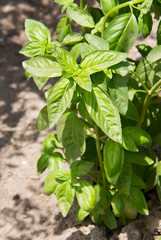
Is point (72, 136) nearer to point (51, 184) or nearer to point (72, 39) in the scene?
point (51, 184)

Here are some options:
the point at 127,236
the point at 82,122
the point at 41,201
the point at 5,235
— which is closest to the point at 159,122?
the point at 82,122

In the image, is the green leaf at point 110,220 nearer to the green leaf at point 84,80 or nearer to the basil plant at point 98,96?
the basil plant at point 98,96

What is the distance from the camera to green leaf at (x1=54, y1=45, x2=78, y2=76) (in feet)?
4.75

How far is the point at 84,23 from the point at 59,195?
860mm

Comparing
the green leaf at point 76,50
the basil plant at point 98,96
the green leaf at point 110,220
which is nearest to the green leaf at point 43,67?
the basil plant at point 98,96

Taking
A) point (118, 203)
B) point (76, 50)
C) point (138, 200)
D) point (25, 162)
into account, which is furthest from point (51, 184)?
point (25, 162)

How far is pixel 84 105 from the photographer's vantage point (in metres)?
1.55

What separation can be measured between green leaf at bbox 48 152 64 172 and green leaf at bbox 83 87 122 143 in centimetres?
56

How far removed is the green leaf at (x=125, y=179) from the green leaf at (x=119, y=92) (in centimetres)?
38

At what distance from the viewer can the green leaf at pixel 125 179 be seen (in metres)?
1.75

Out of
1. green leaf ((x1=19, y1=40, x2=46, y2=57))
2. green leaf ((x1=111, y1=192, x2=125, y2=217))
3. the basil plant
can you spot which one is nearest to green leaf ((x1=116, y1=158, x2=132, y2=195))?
the basil plant

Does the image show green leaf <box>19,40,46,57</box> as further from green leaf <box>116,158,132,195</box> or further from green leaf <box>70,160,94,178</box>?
green leaf <box>116,158,132,195</box>

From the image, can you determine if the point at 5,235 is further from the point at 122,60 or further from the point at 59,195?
the point at 122,60

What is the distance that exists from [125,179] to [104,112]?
51 cm
